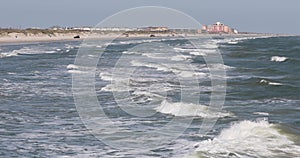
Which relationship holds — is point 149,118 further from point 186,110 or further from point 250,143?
point 250,143

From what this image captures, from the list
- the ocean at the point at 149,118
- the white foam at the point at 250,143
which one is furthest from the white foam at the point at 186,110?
the white foam at the point at 250,143

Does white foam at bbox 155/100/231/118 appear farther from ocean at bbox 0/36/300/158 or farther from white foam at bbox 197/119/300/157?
white foam at bbox 197/119/300/157

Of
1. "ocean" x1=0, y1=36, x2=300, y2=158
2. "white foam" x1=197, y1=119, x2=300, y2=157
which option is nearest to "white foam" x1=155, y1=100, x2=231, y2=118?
"ocean" x1=0, y1=36, x2=300, y2=158

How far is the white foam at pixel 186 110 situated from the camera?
1931 cm

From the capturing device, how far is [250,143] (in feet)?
46.1

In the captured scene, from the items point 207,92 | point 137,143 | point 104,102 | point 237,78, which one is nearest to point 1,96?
point 104,102

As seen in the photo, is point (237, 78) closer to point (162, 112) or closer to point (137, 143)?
point (162, 112)

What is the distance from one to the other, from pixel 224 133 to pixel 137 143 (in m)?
2.57

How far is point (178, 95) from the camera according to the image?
25609 mm

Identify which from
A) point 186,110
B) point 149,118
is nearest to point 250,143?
point 149,118

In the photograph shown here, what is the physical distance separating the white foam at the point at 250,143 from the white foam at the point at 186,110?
275 centimetres

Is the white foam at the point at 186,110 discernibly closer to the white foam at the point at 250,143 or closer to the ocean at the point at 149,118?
the ocean at the point at 149,118

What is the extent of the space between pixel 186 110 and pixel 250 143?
247 inches

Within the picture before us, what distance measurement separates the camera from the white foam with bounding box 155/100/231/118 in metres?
19.3
